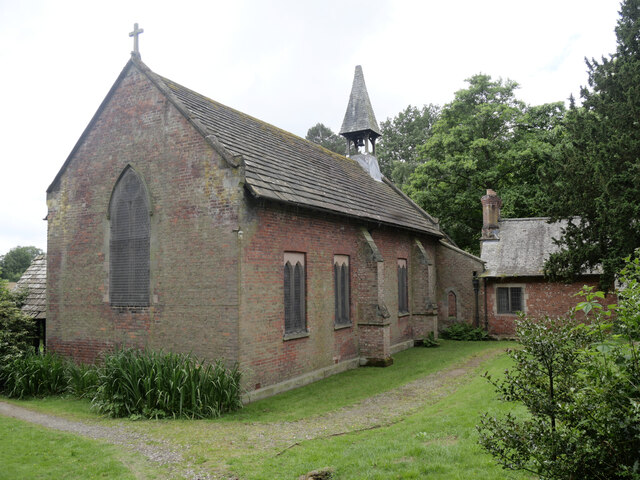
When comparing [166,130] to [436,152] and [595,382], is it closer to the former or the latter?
[595,382]

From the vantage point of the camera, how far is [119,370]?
11109 millimetres

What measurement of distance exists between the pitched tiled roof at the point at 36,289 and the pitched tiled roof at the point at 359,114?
641 inches

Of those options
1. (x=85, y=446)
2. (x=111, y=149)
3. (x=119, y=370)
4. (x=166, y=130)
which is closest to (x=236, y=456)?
(x=85, y=446)

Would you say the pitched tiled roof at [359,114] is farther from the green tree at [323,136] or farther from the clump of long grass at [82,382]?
the green tree at [323,136]

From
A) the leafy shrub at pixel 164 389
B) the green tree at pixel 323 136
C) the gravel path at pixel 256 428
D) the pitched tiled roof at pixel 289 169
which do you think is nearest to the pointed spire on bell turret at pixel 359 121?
the pitched tiled roof at pixel 289 169

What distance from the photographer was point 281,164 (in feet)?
51.8

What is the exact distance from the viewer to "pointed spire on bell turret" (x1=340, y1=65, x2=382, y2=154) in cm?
2681

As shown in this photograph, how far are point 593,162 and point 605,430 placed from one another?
11429mm

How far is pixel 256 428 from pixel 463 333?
17.3m

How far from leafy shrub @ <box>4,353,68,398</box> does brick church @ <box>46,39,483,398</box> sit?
3.51 ft

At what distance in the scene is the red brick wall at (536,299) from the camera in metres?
22.8

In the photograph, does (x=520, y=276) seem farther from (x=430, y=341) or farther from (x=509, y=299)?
(x=430, y=341)

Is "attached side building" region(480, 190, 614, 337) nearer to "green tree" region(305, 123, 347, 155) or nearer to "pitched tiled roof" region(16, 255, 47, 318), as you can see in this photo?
"pitched tiled roof" region(16, 255, 47, 318)

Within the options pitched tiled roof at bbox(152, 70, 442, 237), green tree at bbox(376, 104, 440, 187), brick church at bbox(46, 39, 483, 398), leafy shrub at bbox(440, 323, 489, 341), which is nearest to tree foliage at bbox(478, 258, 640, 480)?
brick church at bbox(46, 39, 483, 398)
